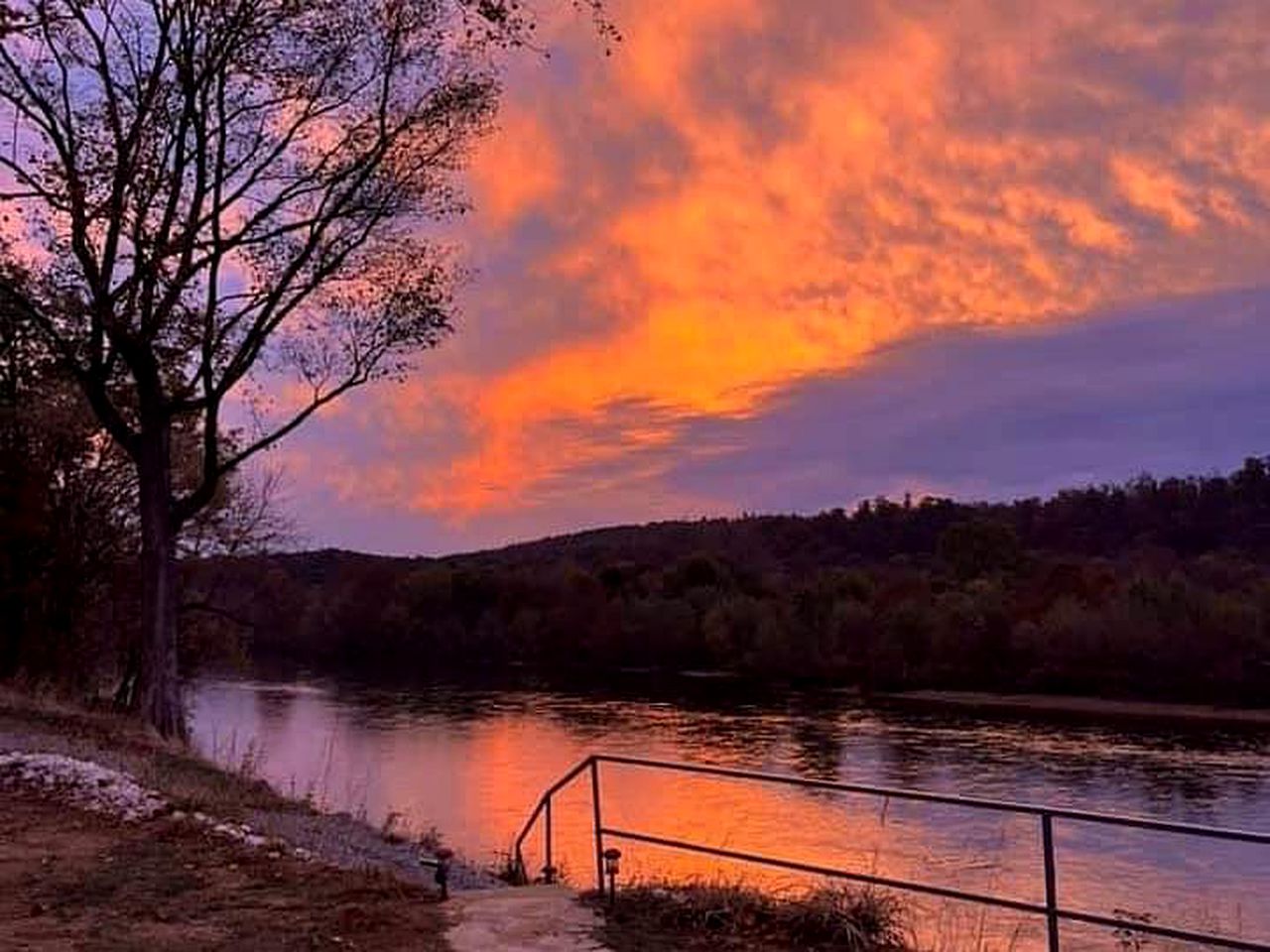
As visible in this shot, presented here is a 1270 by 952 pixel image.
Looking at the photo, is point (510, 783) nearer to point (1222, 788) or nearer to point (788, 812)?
point (788, 812)

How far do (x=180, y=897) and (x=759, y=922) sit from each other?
3.57 m

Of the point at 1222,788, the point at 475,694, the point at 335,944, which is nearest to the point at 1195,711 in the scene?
the point at 1222,788

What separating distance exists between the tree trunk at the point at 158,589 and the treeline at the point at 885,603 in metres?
24.5

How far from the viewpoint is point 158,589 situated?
17547mm

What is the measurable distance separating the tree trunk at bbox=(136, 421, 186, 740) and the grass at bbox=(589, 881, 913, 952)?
11.6 meters

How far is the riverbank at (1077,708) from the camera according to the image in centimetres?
5131

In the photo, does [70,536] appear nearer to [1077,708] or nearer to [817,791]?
[817,791]

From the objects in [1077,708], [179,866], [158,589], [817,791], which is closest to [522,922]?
[179,866]

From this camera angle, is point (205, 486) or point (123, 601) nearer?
point (205, 486)

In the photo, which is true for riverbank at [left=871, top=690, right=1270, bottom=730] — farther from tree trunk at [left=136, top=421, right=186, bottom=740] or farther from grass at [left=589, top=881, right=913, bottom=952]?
grass at [left=589, top=881, right=913, bottom=952]

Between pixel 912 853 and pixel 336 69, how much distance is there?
15.6m

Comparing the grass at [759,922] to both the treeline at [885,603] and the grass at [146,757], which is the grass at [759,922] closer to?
the grass at [146,757]

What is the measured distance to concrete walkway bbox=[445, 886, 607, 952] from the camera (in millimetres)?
6930

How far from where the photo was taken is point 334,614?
287 ft
